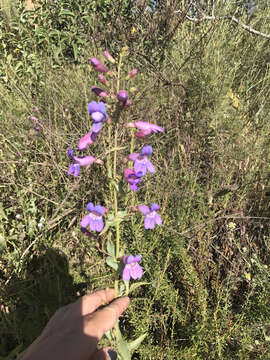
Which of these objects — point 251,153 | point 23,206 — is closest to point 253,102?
point 251,153

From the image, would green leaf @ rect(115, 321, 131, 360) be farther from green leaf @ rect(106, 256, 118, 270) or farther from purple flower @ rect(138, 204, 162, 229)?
purple flower @ rect(138, 204, 162, 229)

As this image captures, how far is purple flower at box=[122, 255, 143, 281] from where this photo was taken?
1417mm

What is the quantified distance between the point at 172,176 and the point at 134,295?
44.5 inches

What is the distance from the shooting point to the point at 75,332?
1.09 meters

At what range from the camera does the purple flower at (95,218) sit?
1445 millimetres

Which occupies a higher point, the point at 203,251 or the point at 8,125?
the point at 8,125

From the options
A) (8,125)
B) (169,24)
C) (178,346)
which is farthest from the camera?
(169,24)

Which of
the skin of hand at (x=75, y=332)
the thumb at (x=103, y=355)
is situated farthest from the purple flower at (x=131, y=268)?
the thumb at (x=103, y=355)

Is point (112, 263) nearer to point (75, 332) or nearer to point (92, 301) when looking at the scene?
point (92, 301)

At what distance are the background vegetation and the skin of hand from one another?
0.53m

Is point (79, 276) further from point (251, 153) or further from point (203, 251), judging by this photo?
point (251, 153)

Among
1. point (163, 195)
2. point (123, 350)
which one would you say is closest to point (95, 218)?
point (123, 350)

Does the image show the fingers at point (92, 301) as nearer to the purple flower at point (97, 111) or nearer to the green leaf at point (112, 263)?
the green leaf at point (112, 263)

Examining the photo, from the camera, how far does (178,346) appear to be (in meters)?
1.80
